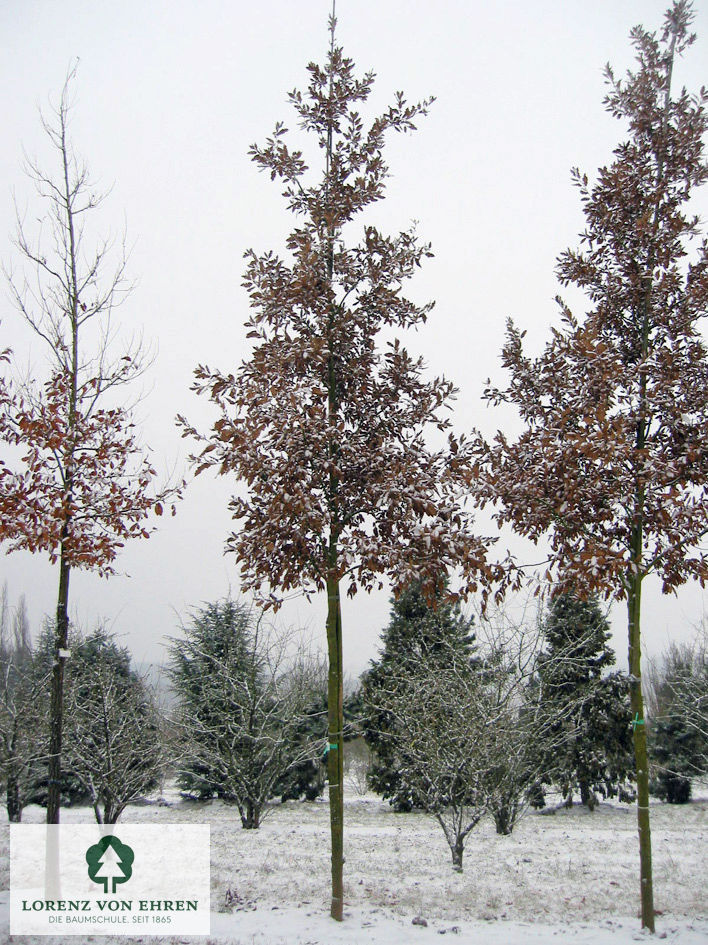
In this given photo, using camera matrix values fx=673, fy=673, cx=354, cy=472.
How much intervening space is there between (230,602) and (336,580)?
46.5ft

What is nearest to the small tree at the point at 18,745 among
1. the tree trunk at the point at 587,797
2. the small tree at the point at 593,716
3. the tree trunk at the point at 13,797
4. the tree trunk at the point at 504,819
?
the tree trunk at the point at 13,797

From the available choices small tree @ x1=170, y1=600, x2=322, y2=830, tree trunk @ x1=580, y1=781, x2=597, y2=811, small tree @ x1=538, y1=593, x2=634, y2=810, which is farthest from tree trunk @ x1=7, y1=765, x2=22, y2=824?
tree trunk @ x1=580, y1=781, x2=597, y2=811

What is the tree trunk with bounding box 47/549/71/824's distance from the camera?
623cm

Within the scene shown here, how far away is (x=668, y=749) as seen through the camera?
82.3ft

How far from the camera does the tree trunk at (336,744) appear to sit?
616cm

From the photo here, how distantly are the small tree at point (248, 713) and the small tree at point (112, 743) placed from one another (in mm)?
915

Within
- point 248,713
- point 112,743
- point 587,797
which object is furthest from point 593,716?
point 112,743

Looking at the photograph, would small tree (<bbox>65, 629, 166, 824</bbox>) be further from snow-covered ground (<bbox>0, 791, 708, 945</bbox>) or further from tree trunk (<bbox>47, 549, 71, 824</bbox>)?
tree trunk (<bbox>47, 549, 71, 824</bbox>)

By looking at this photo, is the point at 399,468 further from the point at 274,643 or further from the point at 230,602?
the point at 230,602

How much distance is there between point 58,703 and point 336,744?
106 inches

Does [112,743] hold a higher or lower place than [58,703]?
lower

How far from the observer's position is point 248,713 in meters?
16.1

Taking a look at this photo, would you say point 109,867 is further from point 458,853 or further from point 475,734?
point 475,734

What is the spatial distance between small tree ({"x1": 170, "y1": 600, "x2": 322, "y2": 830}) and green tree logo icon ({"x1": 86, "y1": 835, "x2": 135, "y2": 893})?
22.4ft
